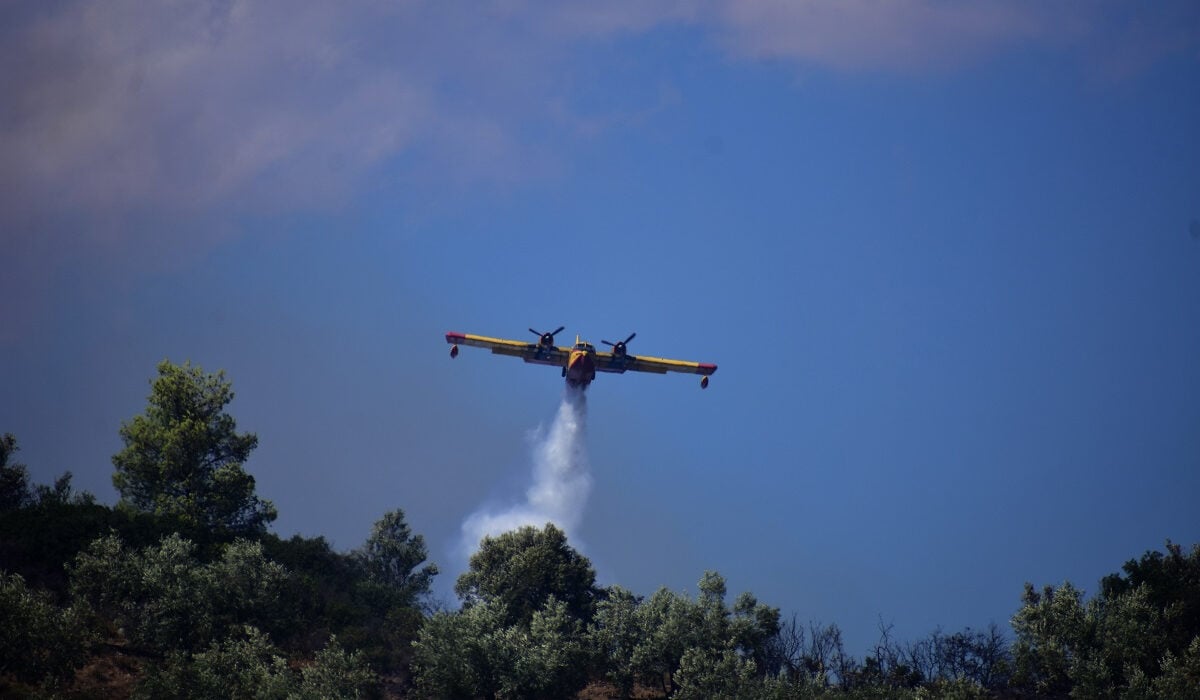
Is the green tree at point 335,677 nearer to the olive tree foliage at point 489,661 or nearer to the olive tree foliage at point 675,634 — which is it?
the olive tree foliage at point 489,661

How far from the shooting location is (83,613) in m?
58.2

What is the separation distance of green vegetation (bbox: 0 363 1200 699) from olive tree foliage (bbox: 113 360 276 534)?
21cm

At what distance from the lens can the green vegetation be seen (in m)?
58.0

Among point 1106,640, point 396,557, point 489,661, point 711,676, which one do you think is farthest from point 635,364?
point 1106,640

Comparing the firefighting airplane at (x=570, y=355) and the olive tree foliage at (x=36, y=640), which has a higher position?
the firefighting airplane at (x=570, y=355)

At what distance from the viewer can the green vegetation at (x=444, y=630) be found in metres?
58.0

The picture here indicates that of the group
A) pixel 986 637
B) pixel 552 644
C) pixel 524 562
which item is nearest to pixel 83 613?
pixel 552 644

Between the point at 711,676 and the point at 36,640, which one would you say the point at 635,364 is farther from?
the point at 36,640

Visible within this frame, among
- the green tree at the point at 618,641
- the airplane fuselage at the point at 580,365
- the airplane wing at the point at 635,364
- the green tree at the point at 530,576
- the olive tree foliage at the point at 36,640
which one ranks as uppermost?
the airplane wing at the point at 635,364

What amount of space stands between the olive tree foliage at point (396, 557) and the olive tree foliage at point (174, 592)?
19.5 m

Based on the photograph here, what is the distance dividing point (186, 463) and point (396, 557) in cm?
1538

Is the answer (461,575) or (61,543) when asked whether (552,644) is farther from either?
(61,543)

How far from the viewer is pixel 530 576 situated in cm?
7612

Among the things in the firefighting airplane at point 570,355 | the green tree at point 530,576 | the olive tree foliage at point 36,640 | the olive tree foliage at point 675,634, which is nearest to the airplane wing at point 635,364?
the firefighting airplane at point 570,355
